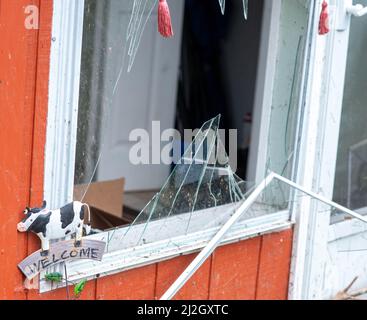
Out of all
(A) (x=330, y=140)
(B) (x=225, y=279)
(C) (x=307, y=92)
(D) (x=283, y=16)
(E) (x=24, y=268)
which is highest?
(D) (x=283, y=16)

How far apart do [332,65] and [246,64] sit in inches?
72.1

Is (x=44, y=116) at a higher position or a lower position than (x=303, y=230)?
higher

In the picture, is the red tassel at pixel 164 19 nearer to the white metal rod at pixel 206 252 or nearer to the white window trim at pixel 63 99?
the white window trim at pixel 63 99

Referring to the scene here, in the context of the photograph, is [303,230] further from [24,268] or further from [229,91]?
[229,91]

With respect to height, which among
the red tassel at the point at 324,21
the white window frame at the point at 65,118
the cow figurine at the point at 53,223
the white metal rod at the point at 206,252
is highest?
the red tassel at the point at 324,21

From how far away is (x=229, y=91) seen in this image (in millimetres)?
5129

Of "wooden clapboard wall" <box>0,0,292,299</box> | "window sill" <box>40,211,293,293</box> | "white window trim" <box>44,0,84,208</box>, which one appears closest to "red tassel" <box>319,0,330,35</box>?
"window sill" <box>40,211,293,293</box>

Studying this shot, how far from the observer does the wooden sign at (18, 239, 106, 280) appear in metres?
2.29

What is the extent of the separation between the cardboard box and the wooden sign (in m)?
0.43

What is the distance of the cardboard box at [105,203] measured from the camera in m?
3.01

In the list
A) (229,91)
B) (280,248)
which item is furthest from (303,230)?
(229,91)

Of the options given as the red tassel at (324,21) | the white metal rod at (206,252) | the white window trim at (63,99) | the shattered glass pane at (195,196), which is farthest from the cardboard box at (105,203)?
the red tassel at (324,21)

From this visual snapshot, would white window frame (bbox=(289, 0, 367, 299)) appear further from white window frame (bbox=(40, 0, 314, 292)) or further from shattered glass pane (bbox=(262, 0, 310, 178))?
white window frame (bbox=(40, 0, 314, 292))

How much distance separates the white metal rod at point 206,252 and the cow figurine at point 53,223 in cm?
42
